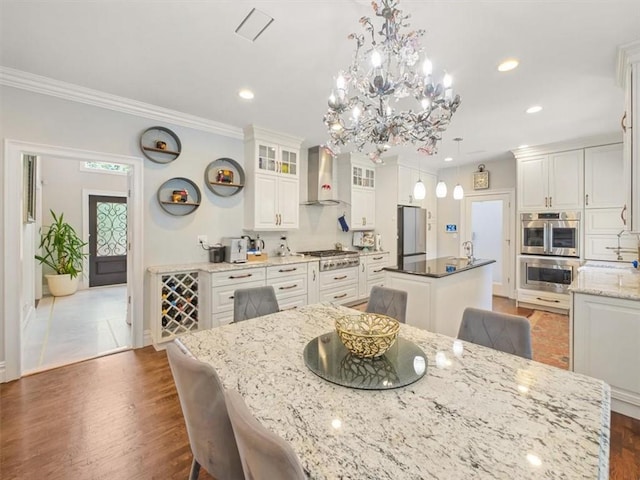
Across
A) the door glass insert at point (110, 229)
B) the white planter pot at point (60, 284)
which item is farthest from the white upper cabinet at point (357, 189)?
the white planter pot at point (60, 284)

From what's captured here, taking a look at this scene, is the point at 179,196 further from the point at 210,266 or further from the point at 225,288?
the point at 225,288

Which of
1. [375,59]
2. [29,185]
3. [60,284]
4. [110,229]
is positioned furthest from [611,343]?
[110,229]

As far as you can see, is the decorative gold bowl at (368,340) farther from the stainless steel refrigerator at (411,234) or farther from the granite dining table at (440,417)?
the stainless steel refrigerator at (411,234)

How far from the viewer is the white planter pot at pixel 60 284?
5.41 m

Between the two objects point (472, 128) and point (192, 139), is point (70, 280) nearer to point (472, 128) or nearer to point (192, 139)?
point (192, 139)

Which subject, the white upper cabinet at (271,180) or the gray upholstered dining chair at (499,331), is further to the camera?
the white upper cabinet at (271,180)

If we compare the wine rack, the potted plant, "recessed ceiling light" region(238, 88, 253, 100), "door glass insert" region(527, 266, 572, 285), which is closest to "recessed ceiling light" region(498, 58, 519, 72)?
"recessed ceiling light" region(238, 88, 253, 100)

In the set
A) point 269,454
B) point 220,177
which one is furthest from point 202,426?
point 220,177

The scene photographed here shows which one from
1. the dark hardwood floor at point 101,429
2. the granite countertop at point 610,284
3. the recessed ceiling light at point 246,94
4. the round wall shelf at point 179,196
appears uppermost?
the recessed ceiling light at point 246,94

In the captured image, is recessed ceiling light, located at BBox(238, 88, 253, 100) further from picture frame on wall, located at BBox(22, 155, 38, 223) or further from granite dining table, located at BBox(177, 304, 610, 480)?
picture frame on wall, located at BBox(22, 155, 38, 223)

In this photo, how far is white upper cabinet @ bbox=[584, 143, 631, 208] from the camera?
4058 millimetres

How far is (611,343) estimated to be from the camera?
217 centimetres

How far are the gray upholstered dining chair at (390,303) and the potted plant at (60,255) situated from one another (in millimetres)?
6180

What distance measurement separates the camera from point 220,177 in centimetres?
381
